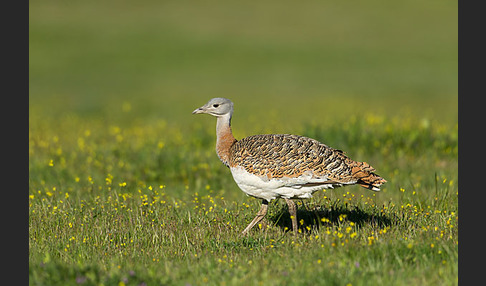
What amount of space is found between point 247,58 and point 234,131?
1740cm

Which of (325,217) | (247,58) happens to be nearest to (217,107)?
(325,217)

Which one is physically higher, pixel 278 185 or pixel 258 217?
pixel 278 185

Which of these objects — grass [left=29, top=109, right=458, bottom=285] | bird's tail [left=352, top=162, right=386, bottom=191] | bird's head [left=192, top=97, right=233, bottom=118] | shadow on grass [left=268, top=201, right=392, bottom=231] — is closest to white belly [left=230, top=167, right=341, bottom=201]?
bird's tail [left=352, top=162, right=386, bottom=191]

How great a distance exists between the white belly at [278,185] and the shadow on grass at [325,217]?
0.58m

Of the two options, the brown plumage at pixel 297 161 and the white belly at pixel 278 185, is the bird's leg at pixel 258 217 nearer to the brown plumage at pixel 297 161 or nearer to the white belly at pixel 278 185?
the white belly at pixel 278 185

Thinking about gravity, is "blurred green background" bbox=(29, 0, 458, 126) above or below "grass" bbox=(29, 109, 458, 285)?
above

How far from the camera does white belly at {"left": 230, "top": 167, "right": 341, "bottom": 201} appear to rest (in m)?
7.25

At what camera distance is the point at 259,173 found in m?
7.34

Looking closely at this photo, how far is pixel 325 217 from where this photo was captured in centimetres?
838

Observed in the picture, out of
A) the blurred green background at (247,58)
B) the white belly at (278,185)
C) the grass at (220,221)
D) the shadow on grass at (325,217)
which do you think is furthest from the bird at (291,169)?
the blurred green background at (247,58)

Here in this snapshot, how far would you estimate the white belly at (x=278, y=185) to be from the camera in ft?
23.8

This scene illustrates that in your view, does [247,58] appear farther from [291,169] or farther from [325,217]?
[291,169]

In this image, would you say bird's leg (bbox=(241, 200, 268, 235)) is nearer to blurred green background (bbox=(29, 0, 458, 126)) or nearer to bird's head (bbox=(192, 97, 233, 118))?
bird's head (bbox=(192, 97, 233, 118))

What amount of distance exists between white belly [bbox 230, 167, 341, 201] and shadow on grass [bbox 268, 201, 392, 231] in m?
0.58
